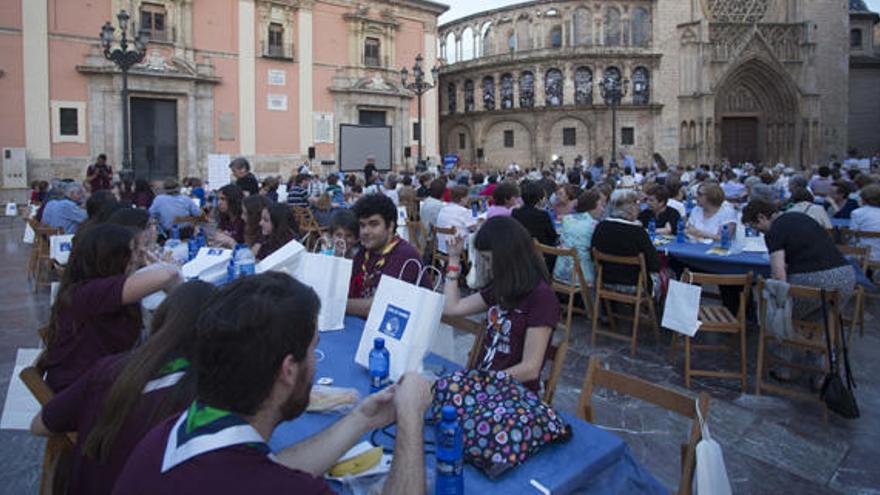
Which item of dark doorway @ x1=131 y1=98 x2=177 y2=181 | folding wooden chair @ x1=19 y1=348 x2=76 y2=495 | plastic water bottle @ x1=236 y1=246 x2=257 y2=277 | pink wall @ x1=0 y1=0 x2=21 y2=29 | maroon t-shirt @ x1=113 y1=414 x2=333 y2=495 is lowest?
folding wooden chair @ x1=19 y1=348 x2=76 y2=495

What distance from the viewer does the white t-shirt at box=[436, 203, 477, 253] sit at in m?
8.08

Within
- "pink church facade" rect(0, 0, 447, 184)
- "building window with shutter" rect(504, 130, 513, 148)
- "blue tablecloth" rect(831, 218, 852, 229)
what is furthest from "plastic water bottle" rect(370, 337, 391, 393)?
"building window with shutter" rect(504, 130, 513, 148)

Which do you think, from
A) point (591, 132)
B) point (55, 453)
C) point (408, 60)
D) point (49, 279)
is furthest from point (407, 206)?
point (591, 132)

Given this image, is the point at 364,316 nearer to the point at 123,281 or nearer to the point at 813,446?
the point at 123,281

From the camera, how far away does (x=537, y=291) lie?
2988 mm

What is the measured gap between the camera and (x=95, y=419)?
188cm

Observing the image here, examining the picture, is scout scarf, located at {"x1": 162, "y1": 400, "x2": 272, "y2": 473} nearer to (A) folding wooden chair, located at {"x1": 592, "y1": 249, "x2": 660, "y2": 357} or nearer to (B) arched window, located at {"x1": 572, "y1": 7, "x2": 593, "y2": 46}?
(A) folding wooden chair, located at {"x1": 592, "y1": 249, "x2": 660, "y2": 357}

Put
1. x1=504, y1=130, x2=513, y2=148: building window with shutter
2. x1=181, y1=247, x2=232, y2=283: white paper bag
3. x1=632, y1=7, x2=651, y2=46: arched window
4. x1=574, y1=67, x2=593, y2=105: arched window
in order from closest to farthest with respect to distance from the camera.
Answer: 1. x1=181, y1=247, x2=232, y2=283: white paper bag
2. x1=574, y1=67, x2=593, y2=105: arched window
3. x1=632, y1=7, x2=651, y2=46: arched window
4. x1=504, y1=130, x2=513, y2=148: building window with shutter

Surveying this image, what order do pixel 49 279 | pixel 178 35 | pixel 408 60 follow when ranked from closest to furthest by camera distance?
pixel 49 279 → pixel 178 35 → pixel 408 60

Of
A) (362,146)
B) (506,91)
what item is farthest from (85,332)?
(506,91)

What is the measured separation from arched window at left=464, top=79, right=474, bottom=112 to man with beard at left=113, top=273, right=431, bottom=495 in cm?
3525

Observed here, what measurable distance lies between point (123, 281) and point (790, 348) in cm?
474

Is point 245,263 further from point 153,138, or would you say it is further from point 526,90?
point 526,90

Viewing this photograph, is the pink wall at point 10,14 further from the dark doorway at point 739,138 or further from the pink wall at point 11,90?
the dark doorway at point 739,138
